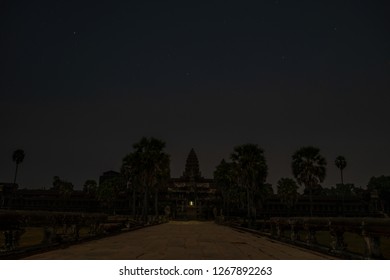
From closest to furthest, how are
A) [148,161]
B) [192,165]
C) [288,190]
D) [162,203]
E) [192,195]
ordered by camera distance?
[148,161], [288,190], [162,203], [192,195], [192,165]

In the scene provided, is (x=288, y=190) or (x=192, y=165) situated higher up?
(x=192, y=165)

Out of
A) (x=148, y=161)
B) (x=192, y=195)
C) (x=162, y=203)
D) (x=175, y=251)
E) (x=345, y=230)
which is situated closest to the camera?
(x=345, y=230)

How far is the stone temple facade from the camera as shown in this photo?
270ft

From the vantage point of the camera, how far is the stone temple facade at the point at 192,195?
82269 millimetres

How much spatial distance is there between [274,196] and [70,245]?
296 feet

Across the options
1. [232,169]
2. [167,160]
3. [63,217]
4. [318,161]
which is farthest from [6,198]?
[63,217]

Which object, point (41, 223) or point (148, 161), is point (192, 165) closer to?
point (148, 161)

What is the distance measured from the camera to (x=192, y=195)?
367 feet

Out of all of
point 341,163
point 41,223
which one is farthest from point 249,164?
point 341,163

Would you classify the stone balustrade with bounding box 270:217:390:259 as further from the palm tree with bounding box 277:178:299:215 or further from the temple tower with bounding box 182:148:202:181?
the temple tower with bounding box 182:148:202:181

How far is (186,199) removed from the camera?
106312 mm

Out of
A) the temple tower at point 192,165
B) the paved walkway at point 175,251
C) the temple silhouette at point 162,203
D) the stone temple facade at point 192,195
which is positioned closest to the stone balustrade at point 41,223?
the paved walkway at point 175,251

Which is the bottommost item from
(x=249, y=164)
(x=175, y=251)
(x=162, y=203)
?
(x=162, y=203)
